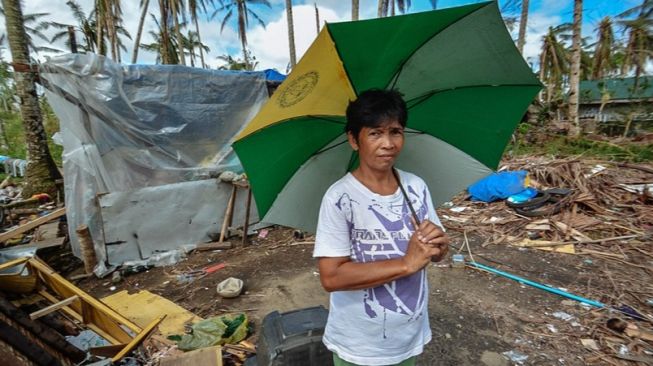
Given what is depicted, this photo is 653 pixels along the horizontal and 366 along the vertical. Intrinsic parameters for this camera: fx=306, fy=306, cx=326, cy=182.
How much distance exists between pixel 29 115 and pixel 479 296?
7579 millimetres

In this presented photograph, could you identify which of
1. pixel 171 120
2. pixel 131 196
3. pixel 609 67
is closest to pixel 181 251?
pixel 131 196

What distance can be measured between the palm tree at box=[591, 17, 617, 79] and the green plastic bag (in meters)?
22.5

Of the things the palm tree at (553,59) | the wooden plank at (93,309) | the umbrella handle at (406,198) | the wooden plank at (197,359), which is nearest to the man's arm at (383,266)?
the umbrella handle at (406,198)

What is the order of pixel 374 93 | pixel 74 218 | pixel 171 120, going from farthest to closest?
pixel 171 120
pixel 74 218
pixel 374 93

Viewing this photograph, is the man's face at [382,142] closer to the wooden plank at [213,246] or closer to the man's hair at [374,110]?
the man's hair at [374,110]

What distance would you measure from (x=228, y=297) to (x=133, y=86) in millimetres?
3723

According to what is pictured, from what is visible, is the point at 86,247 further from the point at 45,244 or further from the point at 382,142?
the point at 382,142

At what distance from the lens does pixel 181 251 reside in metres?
5.15

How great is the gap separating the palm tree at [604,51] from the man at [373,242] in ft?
73.3

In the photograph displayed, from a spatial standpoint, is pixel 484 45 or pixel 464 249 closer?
pixel 484 45

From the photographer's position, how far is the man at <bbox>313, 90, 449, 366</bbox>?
1.11 meters

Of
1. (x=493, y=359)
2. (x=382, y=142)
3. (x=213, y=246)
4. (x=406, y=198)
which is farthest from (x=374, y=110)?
(x=213, y=246)

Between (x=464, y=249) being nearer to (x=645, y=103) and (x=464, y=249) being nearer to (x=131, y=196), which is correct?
(x=131, y=196)

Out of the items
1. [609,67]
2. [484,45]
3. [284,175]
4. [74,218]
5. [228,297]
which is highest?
[609,67]
